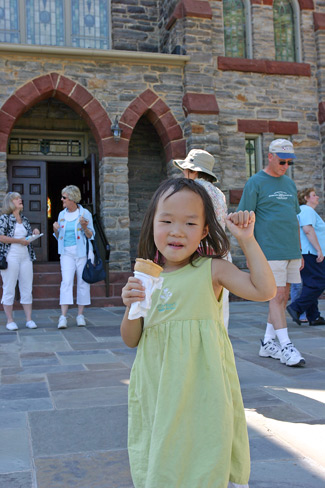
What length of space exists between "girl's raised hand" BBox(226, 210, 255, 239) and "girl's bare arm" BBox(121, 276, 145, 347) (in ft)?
1.11

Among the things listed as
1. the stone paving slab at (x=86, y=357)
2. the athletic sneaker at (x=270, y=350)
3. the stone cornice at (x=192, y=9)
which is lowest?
the stone paving slab at (x=86, y=357)

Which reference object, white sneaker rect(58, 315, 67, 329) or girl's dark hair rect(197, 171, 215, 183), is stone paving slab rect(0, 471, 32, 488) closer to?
girl's dark hair rect(197, 171, 215, 183)

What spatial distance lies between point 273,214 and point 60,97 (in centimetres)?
683

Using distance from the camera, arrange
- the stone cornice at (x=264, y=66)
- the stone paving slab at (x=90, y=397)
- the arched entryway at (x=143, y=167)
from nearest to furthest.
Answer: the stone paving slab at (x=90, y=397) → the stone cornice at (x=264, y=66) → the arched entryway at (x=143, y=167)

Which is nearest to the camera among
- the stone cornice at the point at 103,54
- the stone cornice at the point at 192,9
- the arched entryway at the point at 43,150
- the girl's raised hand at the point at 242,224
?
the girl's raised hand at the point at 242,224

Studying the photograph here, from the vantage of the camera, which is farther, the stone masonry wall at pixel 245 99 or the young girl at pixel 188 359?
the stone masonry wall at pixel 245 99

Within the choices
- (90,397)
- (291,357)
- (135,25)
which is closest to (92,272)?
(291,357)

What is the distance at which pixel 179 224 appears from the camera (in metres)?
1.61

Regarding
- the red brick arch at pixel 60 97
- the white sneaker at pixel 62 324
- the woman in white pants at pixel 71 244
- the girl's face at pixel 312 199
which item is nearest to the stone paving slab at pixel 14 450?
the white sneaker at pixel 62 324

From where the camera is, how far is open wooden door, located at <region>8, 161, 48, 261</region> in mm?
11516

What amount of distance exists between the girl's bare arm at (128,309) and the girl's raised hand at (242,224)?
337 millimetres

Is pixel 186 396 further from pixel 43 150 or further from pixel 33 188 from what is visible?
pixel 43 150

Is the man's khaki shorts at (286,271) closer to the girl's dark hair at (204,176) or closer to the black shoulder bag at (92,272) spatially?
the girl's dark hair at (204,176)

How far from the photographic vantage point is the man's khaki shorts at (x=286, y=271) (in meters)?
4.30
